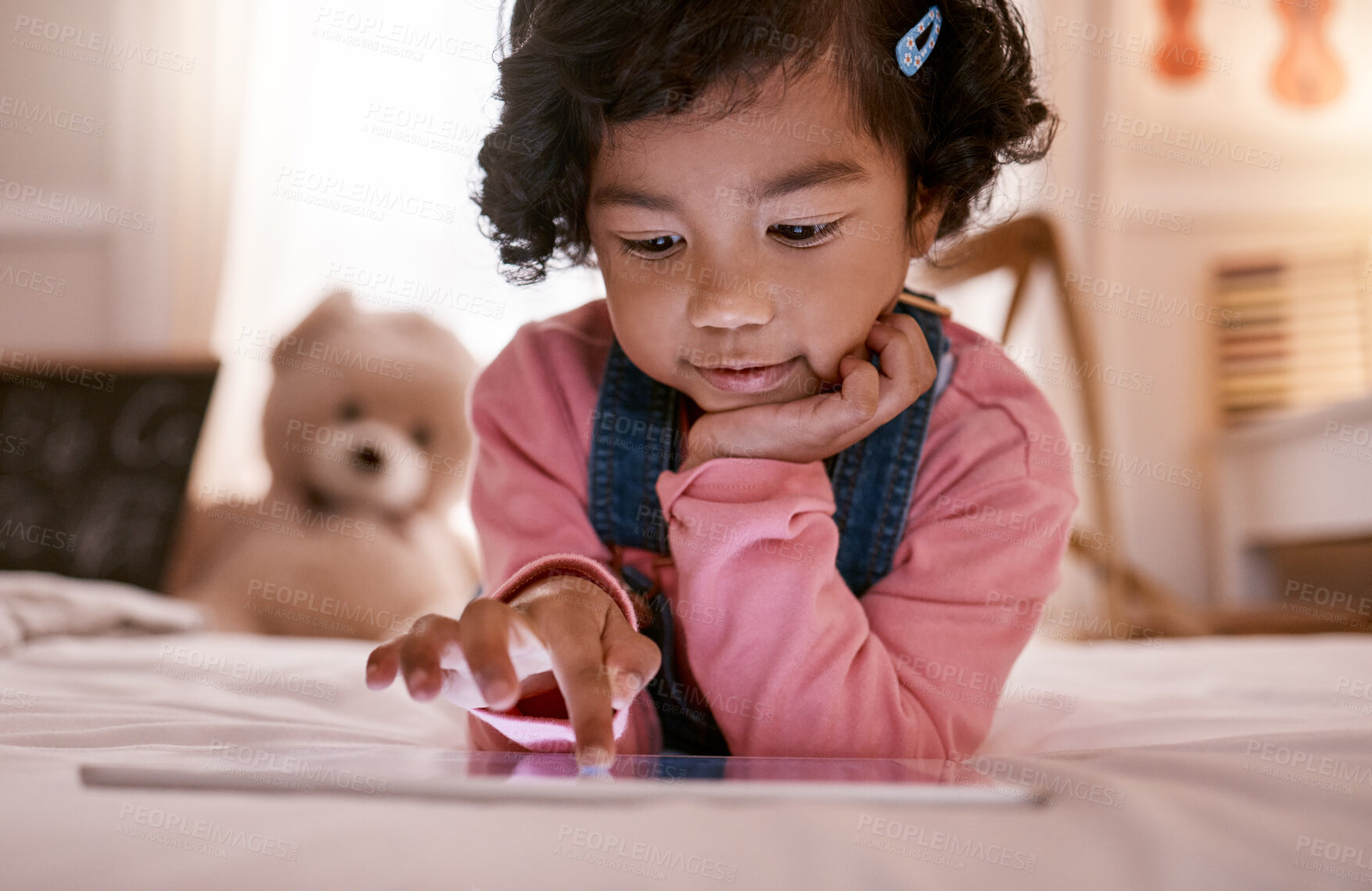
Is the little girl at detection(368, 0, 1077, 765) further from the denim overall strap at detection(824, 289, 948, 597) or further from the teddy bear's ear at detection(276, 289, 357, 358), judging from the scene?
the teddy bear's ear at detection(276, 289, 357, 358)

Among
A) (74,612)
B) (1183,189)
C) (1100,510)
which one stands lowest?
(74,612)

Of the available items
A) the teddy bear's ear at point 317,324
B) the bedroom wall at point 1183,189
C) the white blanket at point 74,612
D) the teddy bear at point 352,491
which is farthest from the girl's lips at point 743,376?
the bedroom wall at point 1183,189

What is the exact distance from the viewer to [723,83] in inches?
24.3

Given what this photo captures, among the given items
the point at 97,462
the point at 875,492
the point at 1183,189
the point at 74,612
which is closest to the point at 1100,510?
the point at 1183,189

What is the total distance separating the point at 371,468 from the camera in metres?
1.61

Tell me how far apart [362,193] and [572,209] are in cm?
174

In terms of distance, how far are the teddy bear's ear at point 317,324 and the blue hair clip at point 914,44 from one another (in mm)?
1216

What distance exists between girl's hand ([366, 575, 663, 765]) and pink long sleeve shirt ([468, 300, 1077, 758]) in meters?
0.03

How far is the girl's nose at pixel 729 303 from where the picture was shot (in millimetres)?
609

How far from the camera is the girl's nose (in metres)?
0.61

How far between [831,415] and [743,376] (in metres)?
0.07

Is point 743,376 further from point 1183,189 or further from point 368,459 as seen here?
point 1183,189

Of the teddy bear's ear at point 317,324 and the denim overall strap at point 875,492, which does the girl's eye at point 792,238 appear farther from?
the teddy bear's ear at point 317,324

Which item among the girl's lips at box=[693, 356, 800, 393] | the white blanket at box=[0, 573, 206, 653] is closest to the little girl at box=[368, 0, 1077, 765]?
the girl's lips at box=[693, 356, 800, 393]
